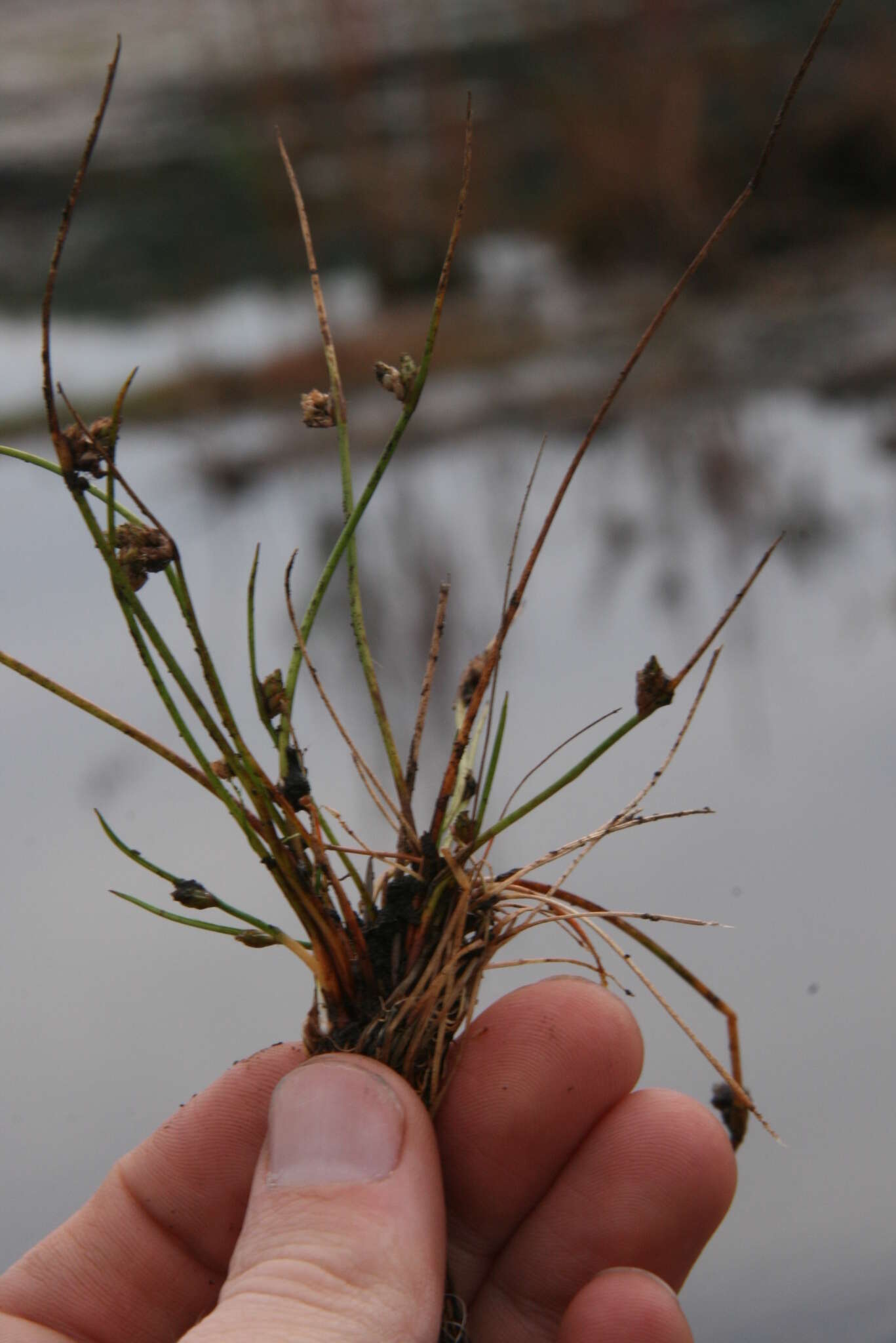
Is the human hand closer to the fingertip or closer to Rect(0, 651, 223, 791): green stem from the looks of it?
the fingertip

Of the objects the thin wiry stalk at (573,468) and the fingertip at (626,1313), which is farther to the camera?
the fingertip at (626,1313)

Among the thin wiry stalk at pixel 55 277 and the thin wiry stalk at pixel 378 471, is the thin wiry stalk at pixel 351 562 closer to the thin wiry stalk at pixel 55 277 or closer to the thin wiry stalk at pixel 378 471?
the thin wiry stalk at pixel 378 471

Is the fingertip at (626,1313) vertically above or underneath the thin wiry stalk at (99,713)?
underneath

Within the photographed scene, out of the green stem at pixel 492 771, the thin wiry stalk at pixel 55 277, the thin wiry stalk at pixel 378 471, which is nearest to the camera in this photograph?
the thin wiry stalk at pixel 55 277

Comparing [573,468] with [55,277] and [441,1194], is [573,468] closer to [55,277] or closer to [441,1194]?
[55,277]

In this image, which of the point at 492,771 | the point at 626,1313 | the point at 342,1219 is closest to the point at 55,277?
the point at 492,771

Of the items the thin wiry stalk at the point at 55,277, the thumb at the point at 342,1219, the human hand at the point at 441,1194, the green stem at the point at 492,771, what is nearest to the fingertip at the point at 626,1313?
the human hand at the point at 441,1194

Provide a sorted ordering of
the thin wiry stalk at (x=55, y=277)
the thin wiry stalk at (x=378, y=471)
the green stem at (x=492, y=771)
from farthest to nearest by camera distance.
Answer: the green stem at (x=492, y=771) → the thin wiry stalk at (x=378, y=471) → the thin wiry stalk at (x=55, y=277)

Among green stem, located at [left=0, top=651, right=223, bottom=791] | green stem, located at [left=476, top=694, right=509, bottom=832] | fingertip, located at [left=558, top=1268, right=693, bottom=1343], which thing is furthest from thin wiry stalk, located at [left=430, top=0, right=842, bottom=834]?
fingertip, located at [left=558, top=1268, right=693, bottom=1343]

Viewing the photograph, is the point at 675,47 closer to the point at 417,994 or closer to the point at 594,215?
the point at 594,215

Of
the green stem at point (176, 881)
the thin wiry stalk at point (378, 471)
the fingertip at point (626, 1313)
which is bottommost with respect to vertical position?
the fingertip at point (626, 1313)

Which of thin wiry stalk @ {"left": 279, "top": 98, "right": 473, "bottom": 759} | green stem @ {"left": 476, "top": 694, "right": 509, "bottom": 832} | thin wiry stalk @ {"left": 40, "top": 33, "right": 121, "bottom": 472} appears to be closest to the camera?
thin wiry stalk @ {"left": 40, "top": 33, "right": 121, "bottom": 472}
